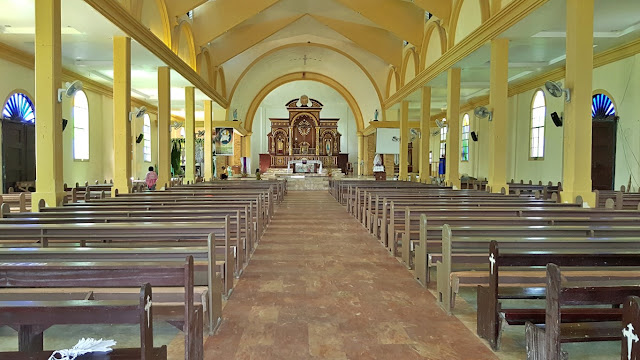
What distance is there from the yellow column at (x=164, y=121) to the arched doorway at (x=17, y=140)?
12.8 feet

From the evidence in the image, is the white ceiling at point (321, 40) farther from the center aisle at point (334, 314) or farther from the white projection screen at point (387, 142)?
the center aisle at point (334, 314)

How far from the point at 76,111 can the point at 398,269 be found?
14881 mm

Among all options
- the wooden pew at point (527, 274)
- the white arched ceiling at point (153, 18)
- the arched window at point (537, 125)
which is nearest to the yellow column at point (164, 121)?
the white arched ceiling at point (153, 18)

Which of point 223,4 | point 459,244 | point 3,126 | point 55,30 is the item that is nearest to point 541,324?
point 459,244

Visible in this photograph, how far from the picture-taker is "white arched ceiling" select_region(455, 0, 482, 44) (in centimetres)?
1093

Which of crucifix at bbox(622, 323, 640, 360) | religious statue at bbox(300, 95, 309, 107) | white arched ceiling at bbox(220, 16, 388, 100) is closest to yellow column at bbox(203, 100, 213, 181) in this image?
white arched ceiling at bbox(220, 16, 388, 100)

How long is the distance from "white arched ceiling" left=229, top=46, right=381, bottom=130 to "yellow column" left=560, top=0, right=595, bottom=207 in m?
17.2

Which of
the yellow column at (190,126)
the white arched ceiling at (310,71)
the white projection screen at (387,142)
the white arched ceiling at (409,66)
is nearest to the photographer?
the yellow column at (190,126)

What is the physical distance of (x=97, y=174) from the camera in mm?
17578

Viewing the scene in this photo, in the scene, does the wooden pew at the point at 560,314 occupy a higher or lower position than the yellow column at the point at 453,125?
lower

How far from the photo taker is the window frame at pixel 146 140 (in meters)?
Answer: 22.3

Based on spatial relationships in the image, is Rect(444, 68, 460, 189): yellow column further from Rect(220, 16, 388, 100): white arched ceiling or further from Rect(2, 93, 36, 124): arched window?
Rect(2, 93, 36, 124): arched window

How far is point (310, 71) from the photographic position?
94.4 feet

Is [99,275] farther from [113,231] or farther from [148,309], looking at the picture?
[113,231]
